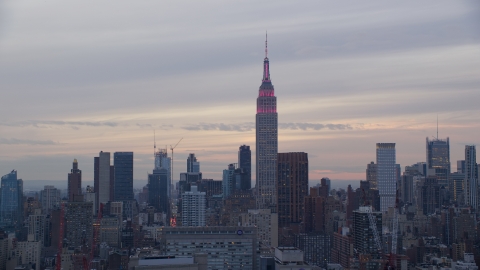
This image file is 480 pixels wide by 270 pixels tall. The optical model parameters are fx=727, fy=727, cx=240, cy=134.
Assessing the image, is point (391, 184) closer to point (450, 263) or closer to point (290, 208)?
point (290, 208)

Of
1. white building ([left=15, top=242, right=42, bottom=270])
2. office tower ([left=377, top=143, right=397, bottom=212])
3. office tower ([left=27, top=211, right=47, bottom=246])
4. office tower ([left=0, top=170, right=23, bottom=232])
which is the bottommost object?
white building ([left=15, top=242, right=42, bottom=270])

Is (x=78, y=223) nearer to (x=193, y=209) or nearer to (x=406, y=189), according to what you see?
(x=193, y=209)

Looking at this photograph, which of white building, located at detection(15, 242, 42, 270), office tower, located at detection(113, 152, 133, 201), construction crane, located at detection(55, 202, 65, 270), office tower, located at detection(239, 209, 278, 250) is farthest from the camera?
office tower, located at detection(113, 152, 133, 201)

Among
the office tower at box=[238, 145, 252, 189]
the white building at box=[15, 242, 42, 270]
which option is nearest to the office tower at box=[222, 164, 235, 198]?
the office tower at box=[238, 145, 252, 189]

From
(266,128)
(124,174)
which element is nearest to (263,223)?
(124,174)

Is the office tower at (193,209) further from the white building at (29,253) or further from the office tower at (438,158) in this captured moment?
the office tower at (438,158)

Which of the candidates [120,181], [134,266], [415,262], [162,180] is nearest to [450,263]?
[415,262]

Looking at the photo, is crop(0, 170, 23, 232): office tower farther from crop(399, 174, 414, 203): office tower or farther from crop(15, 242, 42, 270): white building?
crop(399, 174, 414, 203): office tower

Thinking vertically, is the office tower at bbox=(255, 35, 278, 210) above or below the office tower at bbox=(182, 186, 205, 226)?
above
